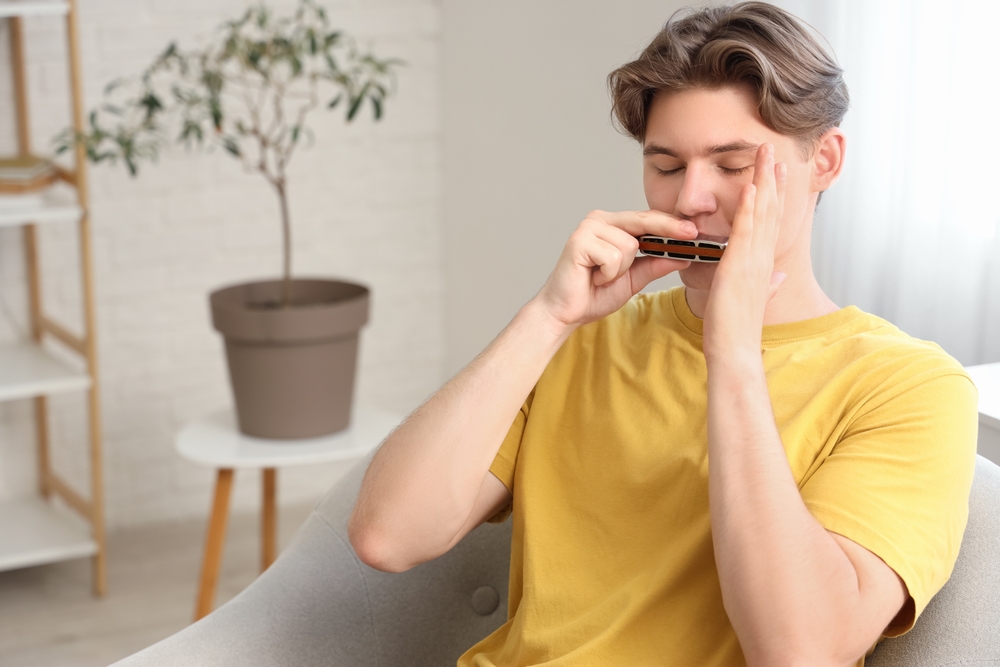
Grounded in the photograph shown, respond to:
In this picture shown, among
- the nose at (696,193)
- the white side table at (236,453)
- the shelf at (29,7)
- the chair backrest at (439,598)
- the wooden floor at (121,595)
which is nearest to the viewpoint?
the nose at (696,193)

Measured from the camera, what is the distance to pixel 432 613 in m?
1.53

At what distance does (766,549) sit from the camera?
1042 mm

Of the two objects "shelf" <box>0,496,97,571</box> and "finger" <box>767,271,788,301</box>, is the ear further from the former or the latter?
"shelf" <box>0,496,97,571</box>

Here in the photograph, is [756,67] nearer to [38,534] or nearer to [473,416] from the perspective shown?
[473,416]

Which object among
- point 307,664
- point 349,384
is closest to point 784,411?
point 307,664

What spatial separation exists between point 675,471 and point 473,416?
24 cm

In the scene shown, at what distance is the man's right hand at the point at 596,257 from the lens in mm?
1262

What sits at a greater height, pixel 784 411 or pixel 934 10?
pixel 934 10

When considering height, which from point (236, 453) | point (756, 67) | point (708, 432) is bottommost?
point (236, 453)

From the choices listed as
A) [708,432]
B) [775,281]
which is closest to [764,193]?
[775,281]

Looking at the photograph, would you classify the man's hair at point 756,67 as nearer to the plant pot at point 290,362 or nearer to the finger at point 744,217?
the finger at point 744,217

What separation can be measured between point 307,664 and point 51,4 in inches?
67.6

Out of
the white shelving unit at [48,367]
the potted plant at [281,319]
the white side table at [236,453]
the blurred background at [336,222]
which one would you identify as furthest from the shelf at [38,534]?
the potted plant at [281,319]

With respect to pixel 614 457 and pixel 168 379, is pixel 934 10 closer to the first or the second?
pixel 614 457
